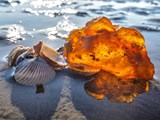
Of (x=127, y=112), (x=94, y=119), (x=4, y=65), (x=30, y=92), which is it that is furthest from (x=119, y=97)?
(x=4, y=65)

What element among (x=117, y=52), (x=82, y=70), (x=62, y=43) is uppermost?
(x=117, y=52)

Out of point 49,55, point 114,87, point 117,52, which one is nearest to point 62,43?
point 49,55

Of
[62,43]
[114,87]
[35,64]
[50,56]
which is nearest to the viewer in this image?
[114,87]

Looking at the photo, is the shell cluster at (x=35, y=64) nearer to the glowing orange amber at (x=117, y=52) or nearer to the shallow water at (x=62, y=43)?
the shallow water at (x=62, y=43)

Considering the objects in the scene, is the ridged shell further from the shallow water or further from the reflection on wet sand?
the reflection on wet sand

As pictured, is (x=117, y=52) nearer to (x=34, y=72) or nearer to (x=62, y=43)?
(x=34, y=72)

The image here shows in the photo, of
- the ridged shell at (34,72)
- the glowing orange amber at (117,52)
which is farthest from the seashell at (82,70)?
the ridged shell at (34,72)
